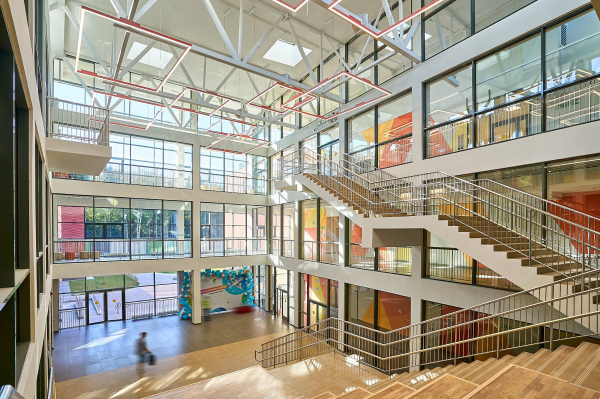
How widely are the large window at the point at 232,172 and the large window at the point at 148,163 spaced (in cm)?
102

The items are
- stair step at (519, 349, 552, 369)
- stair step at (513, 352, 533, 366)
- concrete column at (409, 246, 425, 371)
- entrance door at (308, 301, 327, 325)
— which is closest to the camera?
stair step at (519, 349, 552, 369)

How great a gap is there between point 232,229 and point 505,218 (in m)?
14.4

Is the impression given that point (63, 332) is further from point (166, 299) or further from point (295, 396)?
point (295, 396)

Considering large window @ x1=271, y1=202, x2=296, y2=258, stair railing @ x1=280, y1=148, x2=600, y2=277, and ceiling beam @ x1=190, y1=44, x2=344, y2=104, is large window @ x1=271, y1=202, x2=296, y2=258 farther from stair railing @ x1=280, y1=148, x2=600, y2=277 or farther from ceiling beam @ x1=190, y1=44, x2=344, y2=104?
ceiling beam @ x1=190, y1=44, x2=344, y2=104

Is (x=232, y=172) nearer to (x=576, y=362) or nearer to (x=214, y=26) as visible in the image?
(x=214, y=26)

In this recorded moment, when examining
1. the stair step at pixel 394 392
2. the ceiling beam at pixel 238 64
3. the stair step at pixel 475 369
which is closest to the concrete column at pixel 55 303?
the ceiling beam at pixel 238 64

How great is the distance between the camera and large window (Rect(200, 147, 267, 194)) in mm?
18766

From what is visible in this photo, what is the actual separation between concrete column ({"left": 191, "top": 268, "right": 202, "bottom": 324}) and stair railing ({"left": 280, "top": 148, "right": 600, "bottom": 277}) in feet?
29.3

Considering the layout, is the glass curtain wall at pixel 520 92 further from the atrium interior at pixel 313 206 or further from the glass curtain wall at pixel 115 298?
the glass curtain wall at pixel 115 298

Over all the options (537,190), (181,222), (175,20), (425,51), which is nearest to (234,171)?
(181,222)

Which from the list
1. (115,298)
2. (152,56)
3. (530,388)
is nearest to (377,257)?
(530,388)

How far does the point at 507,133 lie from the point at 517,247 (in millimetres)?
2864

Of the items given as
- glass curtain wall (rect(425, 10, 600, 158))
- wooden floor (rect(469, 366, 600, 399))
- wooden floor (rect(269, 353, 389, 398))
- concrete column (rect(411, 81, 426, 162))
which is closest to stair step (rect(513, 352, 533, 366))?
wooden floor (rect(469, 366, 600, 399))

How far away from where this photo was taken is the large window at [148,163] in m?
16.2
